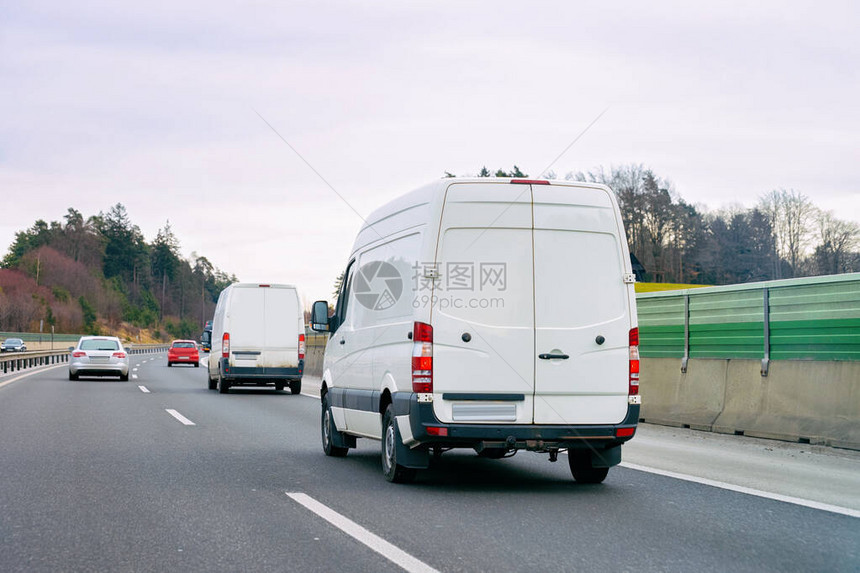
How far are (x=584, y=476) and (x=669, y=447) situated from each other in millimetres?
3001

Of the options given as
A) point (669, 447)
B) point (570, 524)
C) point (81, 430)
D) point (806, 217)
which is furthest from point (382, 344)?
point (806, 217)

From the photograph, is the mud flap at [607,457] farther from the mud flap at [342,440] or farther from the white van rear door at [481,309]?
the mud flap at [342,440]

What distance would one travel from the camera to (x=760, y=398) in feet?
37.2

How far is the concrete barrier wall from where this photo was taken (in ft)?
32.6

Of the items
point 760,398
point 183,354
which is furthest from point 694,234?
point 760,398

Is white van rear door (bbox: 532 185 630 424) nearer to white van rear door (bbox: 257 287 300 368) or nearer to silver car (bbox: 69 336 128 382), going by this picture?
white van rear door (bbox: 257 287 300 368)

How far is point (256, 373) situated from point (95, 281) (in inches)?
5061

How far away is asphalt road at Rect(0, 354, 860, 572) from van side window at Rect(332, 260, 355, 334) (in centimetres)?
152

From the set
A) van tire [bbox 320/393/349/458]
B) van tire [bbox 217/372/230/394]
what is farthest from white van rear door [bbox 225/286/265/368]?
van tire [bbox 320/393/349/458]

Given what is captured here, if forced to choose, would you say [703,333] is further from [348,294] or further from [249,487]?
[249,487]

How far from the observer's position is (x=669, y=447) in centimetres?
1098

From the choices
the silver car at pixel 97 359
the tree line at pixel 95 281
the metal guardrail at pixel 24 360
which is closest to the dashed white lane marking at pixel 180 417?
the silver car at pixel 97 359

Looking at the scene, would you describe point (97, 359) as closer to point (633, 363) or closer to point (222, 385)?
point (222, 385)

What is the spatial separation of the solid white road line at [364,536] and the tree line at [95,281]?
117m
